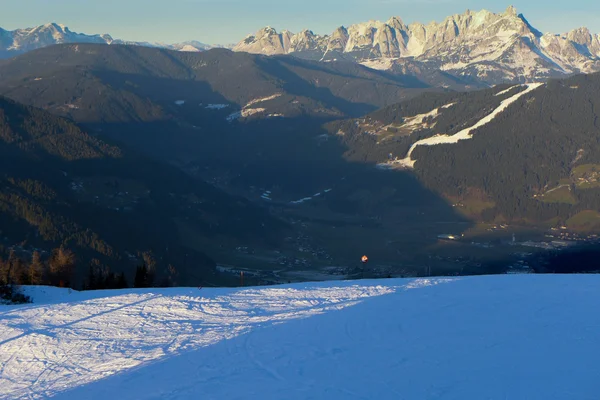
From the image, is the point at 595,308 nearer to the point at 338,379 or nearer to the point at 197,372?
the point at 338,379

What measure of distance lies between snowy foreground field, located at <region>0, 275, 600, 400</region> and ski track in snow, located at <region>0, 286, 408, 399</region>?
0.10m

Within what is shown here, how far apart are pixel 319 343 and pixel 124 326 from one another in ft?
37.7

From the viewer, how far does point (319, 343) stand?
1235 inches

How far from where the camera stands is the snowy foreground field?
26125mm

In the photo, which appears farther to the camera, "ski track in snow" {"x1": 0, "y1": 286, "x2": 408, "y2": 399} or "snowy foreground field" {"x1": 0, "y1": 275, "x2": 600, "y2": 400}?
"ski track in snow" {"x1": 0, "y1": 286, "x2": 408, "y2": 399}

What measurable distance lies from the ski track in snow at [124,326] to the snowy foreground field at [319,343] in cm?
10

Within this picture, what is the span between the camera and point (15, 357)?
3186 centimetres

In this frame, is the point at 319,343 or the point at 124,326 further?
the point at 124,326

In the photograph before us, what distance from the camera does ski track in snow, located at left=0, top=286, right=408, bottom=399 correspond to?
29719 mm

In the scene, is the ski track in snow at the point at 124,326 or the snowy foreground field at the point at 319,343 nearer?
the snowy foreground field at the point at 319,343

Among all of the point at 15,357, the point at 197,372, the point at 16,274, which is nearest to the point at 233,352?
the point at 197,372

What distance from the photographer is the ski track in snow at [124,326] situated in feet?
97.5

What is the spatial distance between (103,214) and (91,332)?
16097cm

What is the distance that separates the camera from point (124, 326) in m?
36.2
